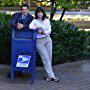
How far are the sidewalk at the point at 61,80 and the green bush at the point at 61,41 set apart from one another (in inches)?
13.1

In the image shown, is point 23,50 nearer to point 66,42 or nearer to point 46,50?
point 46,50

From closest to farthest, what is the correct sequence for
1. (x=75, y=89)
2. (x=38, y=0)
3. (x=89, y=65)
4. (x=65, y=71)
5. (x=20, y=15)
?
1. (x=75, y=89)
2. (x=20, y=15)
3. (x=65, y=71)
4. (x=89, y=65)
5. (x=38, y=0)

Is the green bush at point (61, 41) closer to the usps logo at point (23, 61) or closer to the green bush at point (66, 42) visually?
the green bush at point (66, 42)

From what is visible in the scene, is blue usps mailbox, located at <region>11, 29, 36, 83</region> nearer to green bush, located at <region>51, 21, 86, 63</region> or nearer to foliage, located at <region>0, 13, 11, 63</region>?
foliage, located at <region>0, 13, 11, 63</region>

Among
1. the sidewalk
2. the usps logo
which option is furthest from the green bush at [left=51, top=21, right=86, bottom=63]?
the usps logo

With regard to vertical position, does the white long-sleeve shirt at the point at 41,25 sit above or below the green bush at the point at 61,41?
above

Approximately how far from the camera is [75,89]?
7797 millimetres

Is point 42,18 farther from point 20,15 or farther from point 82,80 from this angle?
point 82,80

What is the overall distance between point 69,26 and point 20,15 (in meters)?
2.81

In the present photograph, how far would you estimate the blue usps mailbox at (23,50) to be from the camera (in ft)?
26.4

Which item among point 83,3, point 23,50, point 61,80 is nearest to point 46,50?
point 23,50

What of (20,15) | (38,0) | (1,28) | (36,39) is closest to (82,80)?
(36,39)

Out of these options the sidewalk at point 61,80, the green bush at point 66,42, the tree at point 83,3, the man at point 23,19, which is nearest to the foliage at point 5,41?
the sidewalk at point 61,80

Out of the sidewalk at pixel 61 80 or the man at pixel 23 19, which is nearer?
the sidewalk at pixel 61 80
